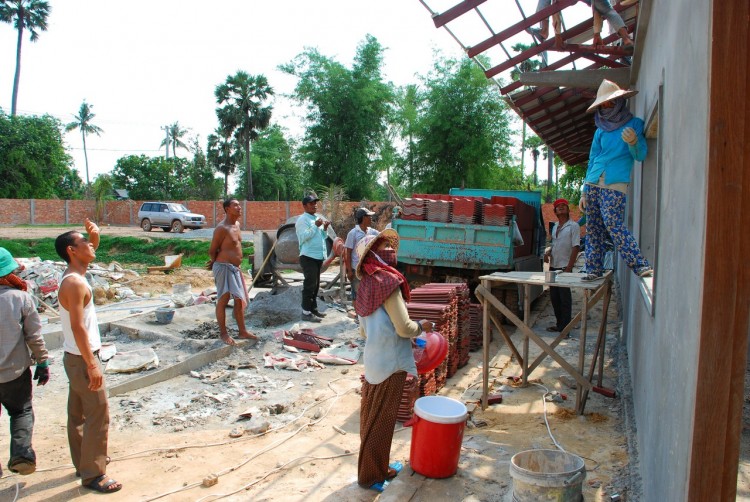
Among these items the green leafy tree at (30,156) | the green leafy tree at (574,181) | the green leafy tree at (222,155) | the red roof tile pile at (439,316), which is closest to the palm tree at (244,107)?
the green leafy tree at (222,155)

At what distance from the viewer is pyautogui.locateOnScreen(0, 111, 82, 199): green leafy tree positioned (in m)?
39.3

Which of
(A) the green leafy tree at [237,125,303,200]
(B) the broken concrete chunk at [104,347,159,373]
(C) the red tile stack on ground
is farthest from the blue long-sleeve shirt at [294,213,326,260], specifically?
(A) the green leafy tree at [237,125,303,200]

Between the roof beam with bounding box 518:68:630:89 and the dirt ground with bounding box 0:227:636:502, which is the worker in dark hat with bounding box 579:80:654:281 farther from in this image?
the roof beam with bounding box 518:68:630:89

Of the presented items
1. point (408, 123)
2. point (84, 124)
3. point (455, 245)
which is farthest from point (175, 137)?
point (455, 245)

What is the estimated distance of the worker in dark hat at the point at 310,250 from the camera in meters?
9.34

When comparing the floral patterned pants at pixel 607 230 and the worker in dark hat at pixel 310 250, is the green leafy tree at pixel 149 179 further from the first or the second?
the floral patterned pants at pixel 607 230

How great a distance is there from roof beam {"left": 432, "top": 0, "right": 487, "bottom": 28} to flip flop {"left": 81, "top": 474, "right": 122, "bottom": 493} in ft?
19.7

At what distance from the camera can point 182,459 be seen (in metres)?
4.80

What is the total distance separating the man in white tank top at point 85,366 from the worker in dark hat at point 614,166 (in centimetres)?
404

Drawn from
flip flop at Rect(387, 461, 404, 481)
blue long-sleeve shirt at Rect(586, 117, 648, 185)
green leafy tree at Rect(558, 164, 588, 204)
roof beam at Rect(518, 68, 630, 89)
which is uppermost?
roof beam at Rect(518, 68, 630, 89)

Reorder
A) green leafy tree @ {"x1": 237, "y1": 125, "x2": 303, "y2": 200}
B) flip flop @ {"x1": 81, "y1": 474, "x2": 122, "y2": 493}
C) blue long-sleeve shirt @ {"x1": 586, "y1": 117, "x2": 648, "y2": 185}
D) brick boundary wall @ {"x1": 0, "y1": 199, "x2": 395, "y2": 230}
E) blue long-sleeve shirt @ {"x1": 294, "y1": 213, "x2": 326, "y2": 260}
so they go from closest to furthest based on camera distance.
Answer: flip flop @ {"x1": 81, "y1": 474, "x2": 122, "y2": 493}
blue long-sleeve shirt @ {"x1": 586, "y1": 117, "x2": 648, "y2": 185}
blue long-sleeve shirt @ {"x1": 294, "y1": 213, "x2": 326, "y2": 260}
brick boundary wall @ {"x1": 0, "y1": 199, "x2": 395, "y2": 230}
green leafy tree @ {"x1": 237, "y1": 125, "x2": 303, "y2": 200}

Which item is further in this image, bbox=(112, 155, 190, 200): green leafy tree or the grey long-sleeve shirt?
bbox=(112, 155, 190, 200): green leafy tree

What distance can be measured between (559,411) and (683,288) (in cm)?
349

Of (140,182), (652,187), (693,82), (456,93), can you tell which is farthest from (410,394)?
(140,182)
